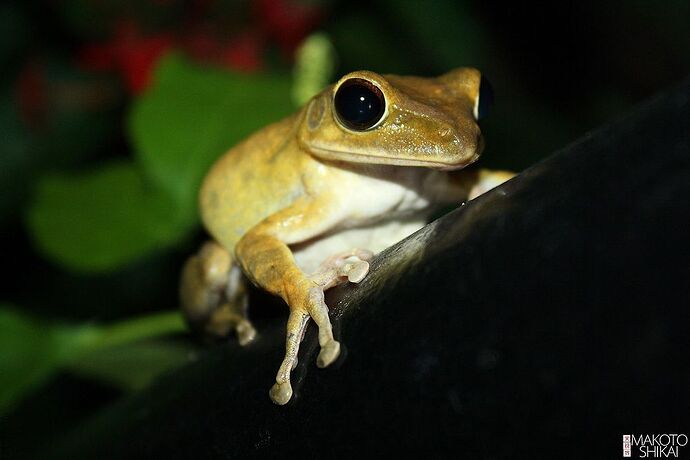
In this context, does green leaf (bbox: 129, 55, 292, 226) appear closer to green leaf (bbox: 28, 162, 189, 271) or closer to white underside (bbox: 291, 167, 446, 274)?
green leaf (bbox: 28, 162, 189, 271)

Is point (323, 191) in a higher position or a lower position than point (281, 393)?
lower

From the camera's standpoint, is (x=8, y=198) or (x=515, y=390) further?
(x=8, y=198)

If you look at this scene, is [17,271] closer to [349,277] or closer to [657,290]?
[349,277]

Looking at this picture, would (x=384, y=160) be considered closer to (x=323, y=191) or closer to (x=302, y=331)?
(x=323, y=191)

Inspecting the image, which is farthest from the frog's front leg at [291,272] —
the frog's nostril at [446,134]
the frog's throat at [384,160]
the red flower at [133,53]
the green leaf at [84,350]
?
the red flower at [133,53]

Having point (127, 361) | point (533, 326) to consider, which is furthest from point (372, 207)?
point (533, 326)

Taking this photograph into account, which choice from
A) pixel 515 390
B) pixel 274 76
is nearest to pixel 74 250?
pixel 274 76

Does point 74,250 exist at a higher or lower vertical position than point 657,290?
lower
